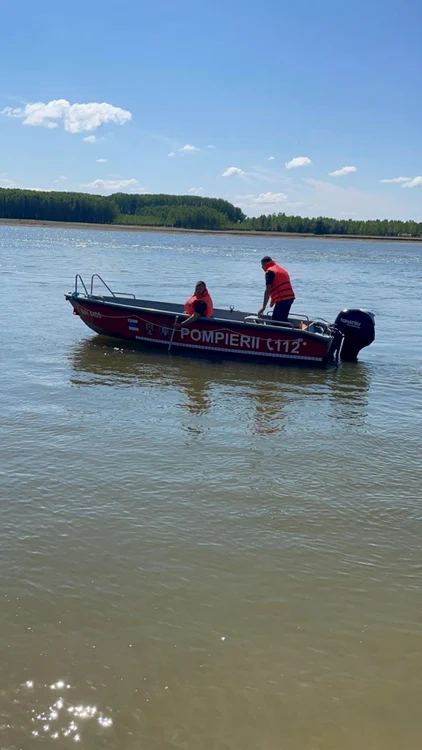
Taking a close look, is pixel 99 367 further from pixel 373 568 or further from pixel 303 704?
pixel 303 704

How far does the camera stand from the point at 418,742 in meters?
3.17

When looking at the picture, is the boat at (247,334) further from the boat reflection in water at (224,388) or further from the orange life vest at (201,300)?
the boat reflection in water at (224,388)

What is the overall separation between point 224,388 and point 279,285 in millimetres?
2966

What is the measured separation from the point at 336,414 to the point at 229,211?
7011 inches

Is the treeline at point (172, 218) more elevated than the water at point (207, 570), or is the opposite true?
the treeline at point (172, 218)

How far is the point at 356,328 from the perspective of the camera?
12.1m

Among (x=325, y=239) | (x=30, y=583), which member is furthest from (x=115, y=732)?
(x=325, y=239)

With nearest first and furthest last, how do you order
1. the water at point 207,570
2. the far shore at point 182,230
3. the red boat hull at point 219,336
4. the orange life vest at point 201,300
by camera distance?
the water at point 207,570 → the red boat hull at point 219,336 → the orange life vest at point 201,300 → the far shore at point 182,230

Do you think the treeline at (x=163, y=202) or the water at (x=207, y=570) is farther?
the treeline at (x=163, y=202)

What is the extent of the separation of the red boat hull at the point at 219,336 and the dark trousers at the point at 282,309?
63 cm

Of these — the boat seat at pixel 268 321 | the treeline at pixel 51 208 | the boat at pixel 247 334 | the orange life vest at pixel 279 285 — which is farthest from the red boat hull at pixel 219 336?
the treeline at pixel 51 208

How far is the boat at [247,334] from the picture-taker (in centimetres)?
1173

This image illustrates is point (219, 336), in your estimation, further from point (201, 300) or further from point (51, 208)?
point (51, 208)

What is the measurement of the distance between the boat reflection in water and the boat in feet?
0.81
